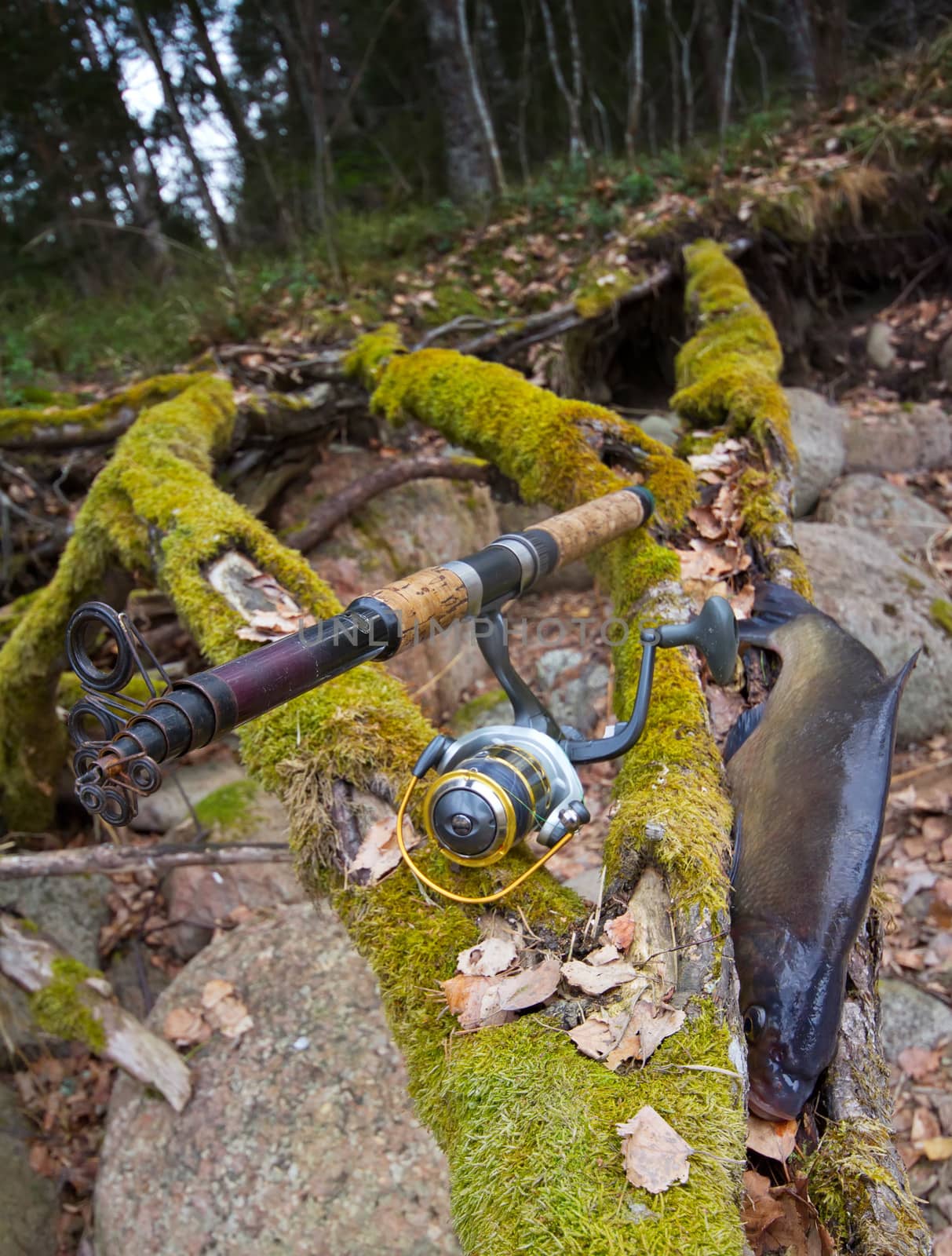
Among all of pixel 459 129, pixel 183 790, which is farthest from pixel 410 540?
pixel 459 129

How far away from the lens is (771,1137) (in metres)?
1.69

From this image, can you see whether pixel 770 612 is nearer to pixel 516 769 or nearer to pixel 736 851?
pixel 736 851

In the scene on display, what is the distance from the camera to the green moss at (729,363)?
400 cm

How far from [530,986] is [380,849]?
1.83ft

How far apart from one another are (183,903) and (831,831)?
338cm

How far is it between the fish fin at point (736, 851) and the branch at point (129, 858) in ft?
6.46

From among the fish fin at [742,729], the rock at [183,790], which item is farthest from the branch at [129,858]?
the fish fin at [742,729]

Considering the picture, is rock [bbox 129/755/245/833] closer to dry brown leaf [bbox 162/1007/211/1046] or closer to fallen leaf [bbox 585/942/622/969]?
dry brown leaf [bbox 162/1007/211/1046]

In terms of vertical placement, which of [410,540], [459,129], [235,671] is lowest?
[410,540]

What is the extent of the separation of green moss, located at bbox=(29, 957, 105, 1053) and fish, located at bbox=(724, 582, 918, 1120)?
8.82ft

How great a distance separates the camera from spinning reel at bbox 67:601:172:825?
1.46m

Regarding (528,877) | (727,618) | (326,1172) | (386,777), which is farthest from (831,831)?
(326,1172)

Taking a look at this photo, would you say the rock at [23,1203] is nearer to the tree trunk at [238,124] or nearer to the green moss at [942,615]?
the green moss at [942,615]

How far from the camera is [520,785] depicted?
6.25ft
